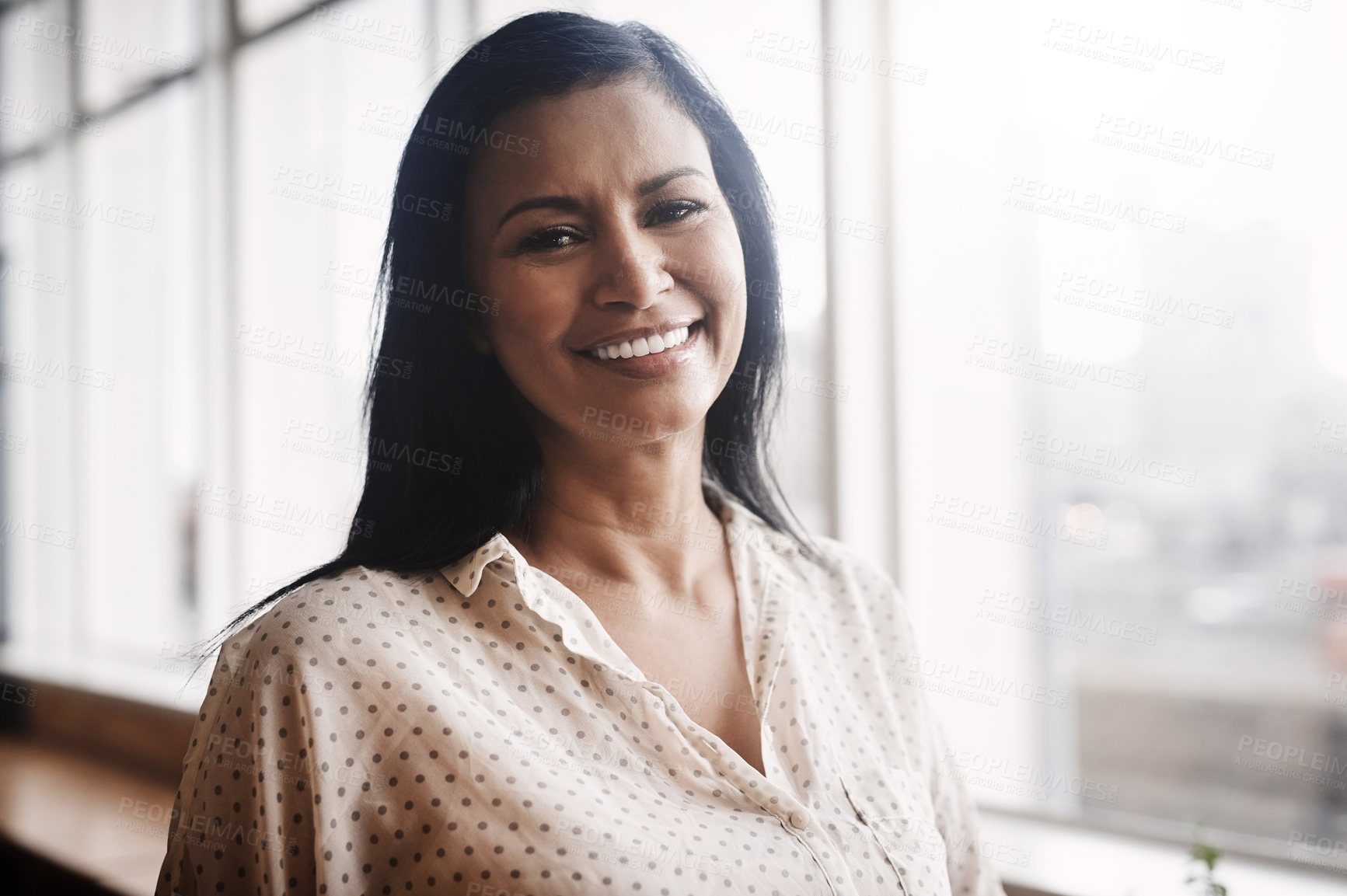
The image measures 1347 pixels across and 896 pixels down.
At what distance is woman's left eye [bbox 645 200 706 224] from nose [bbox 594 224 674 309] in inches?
1.4

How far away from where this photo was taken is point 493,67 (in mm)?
1221

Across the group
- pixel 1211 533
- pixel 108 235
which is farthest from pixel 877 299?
pixel 108 235

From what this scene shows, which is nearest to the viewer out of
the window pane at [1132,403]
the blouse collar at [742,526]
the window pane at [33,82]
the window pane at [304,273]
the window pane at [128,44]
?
the blouse collar at [742,526]

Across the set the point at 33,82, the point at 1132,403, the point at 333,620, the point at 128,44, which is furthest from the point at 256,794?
the point at 33,82

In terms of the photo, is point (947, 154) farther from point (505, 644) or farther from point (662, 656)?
point (505, 644)

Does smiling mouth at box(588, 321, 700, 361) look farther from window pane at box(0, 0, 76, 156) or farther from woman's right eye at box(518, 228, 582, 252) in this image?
window pane at box(0, 0, 76, 156)

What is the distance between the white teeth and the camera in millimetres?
1199

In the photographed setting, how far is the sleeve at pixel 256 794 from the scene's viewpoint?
0.99 m

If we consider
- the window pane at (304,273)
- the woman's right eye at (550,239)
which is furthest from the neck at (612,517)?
the window pane at (304,273)

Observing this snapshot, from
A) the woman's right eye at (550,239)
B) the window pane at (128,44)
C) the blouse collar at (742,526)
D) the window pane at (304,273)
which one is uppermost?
the window pane at (128,44)

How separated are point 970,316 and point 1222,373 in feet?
1.51

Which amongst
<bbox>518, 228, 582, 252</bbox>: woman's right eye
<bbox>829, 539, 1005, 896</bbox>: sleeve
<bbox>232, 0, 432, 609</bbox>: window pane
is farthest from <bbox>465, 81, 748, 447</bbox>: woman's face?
<bbox>232, 0, 432, 609</bbox>: window pane

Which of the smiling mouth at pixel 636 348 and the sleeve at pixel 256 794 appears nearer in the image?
the sleeve at pixel 256 794

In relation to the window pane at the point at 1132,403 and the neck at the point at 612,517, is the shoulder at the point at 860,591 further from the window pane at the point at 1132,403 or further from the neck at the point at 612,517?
the neck at the point at 612,517
